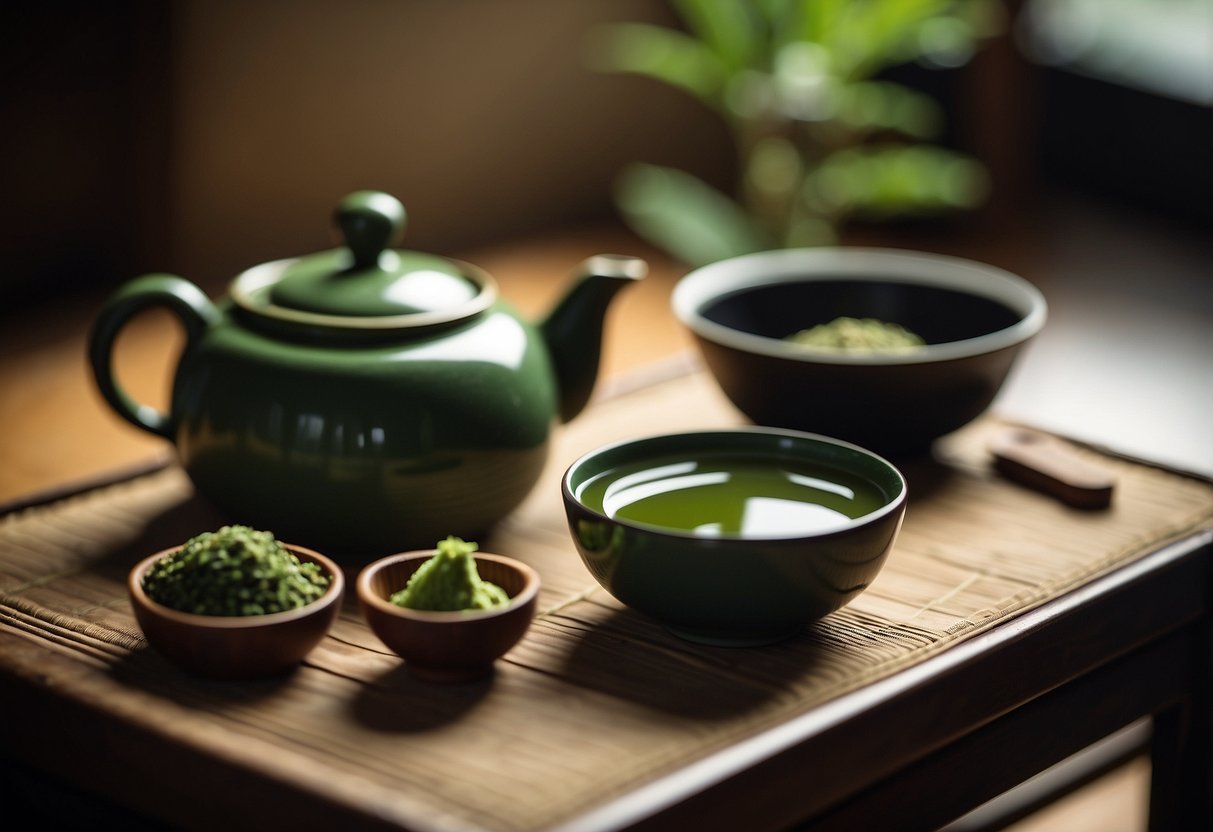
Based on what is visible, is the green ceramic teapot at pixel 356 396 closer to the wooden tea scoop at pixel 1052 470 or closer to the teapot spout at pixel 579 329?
the teapot spout at pixel 579 329

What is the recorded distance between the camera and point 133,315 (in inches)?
36.6

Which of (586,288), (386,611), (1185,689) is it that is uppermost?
(586,288)

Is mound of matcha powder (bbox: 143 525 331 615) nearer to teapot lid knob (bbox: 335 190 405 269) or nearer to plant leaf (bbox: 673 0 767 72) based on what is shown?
teapot lid knob (bbox: 335 190 405 269)

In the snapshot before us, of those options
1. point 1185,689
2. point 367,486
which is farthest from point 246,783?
point 1185,689

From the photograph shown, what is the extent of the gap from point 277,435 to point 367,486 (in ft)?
0.21

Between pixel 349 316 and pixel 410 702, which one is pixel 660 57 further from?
pixel 410 702

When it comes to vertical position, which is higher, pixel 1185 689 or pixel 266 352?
pixel 266 352

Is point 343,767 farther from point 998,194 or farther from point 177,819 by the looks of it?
point 998,194

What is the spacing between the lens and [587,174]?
7.87 ft

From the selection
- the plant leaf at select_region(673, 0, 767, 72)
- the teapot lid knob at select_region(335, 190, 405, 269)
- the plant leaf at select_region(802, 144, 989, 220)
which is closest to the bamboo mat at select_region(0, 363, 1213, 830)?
the teapot lid knob at select_region(335, 190, 405, 269)

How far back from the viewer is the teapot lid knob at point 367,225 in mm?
917

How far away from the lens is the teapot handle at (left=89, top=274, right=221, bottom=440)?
92cm

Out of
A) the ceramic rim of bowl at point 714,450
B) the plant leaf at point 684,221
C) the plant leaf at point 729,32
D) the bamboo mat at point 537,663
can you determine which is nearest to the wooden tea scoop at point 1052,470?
the bamboo mat at point 537,663

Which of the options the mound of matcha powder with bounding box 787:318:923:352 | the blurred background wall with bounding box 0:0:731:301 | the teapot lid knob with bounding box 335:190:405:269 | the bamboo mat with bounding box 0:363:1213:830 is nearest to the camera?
the bamboo mat with bounding box 0:363:1213:830
